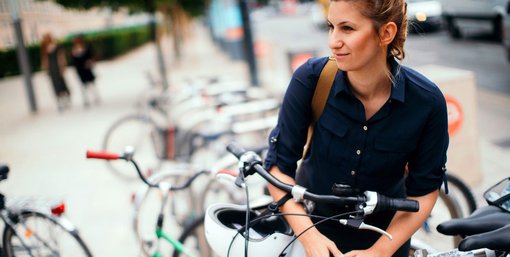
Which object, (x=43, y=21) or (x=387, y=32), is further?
(x=43, y=21)

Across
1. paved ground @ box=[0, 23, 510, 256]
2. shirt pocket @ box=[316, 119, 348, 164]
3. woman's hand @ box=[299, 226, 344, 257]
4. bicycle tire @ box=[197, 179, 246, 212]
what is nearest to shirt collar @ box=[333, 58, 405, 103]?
shirt pocket @ box=[316, 119, 348, 164]

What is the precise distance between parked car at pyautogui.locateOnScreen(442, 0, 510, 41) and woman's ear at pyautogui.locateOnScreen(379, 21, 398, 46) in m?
10.6

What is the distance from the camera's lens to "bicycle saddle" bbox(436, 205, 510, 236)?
183 centimetres

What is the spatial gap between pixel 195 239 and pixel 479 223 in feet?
5.70

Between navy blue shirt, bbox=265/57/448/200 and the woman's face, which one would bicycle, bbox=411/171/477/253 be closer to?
navy blue shirt, bbox=265/57/448/200

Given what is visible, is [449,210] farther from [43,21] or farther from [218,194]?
[43,21]

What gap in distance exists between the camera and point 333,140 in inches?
64.5

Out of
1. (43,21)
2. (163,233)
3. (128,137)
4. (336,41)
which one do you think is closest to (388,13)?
(336,41)

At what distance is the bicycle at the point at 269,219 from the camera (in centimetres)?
150

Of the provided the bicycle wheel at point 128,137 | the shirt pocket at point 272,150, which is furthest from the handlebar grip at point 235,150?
the bicycle wheel at point 128,137

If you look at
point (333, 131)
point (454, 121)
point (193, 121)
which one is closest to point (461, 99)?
point (454, 121)

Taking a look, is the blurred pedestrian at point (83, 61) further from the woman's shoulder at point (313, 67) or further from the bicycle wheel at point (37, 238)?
the woman's shoulder at point (313, 67)

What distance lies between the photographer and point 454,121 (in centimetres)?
443

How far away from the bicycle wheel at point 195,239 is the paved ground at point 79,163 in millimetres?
1090
